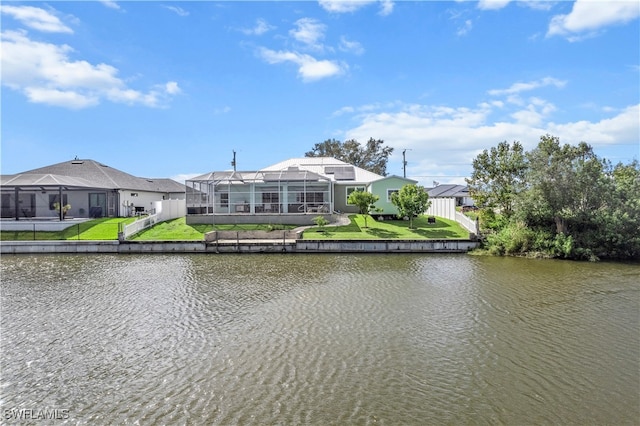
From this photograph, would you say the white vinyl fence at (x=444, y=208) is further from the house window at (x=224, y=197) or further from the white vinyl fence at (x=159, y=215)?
the white vinyl fence at (x=159, y=215)

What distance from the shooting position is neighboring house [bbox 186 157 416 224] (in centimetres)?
2709

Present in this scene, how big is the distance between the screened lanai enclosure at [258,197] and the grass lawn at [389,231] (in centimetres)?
269

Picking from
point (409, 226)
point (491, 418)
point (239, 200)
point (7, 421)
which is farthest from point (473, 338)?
point (239, 200)

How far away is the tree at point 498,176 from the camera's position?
24.4 metres

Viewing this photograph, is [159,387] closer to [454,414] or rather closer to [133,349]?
[133,349]

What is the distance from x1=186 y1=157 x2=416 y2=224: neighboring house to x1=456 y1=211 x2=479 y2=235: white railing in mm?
4741

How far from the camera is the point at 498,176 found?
2533cm

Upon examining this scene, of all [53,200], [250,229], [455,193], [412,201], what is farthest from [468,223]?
[53,200]

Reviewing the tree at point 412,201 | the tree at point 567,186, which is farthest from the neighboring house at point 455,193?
the tree at point 567,186

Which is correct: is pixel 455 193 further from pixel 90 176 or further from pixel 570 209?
pixel 90 176

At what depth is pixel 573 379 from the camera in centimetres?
673

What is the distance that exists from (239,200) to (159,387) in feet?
77.5

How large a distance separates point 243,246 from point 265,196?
27.0 feet

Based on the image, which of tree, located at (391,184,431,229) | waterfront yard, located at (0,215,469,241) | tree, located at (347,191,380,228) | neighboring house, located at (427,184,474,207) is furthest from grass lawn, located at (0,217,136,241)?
neighboring house, located at (427,184,474,207)
